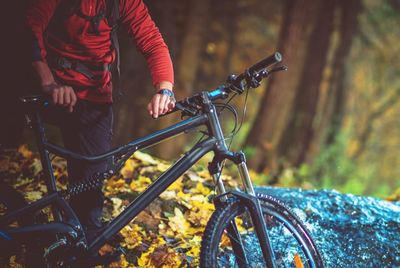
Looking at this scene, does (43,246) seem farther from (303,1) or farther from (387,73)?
(387,73)

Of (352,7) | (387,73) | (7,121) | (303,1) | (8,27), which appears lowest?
(7,121)

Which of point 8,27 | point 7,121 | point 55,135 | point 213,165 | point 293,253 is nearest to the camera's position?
point 213,165

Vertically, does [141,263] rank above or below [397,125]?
below

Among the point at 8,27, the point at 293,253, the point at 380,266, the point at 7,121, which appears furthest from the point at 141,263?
the point at 8,27

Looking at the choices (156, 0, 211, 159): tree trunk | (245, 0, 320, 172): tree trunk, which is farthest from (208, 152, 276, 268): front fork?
(245, 0, 320, 172): tree trunk

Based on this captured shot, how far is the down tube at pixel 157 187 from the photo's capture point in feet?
9.90

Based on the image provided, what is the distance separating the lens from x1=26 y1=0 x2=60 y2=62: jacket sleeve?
2.92 m

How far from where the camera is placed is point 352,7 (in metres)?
13.2

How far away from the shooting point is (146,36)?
3.44 metres

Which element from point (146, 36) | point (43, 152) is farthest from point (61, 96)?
point (146, 36)

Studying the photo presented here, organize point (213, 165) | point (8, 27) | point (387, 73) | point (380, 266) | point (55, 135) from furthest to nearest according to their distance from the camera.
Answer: point (387, 73) < point (55, 135) < point (8, 27) < point (380, 266) < point (213, 165)

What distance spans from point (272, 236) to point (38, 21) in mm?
2159

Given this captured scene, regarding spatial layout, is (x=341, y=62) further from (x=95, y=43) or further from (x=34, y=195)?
(x=95, y=43)

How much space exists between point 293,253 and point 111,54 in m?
1.92
